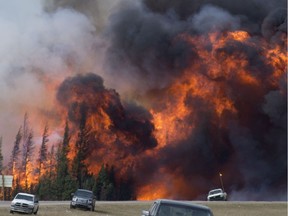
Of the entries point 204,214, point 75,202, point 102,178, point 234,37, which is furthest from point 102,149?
point 204,214

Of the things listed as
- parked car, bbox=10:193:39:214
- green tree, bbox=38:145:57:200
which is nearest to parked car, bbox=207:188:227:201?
green tree, bbox=38:145:57:200

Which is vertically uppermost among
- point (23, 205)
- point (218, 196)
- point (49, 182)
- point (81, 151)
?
point (81, 151)

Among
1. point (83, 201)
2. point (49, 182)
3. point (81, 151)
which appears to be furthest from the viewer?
point (81, 151)

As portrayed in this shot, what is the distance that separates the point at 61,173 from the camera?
379ft

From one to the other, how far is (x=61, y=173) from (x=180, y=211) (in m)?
98.8

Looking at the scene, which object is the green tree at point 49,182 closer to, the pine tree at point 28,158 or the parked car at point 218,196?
the pine tree at point 28,158

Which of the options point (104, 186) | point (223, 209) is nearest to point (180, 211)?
point (223, 209)

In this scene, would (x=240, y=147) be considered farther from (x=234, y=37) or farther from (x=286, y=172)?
(x=234, y=37)

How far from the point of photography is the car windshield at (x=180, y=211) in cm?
1939

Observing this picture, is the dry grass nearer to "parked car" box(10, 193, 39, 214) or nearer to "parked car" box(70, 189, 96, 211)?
"parked car" box(70, 189, 96, 211)

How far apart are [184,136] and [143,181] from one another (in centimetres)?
1643

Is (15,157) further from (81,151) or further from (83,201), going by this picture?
(83,201)

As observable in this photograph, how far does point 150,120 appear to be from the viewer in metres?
129

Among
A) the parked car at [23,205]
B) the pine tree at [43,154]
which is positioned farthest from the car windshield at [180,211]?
the pine tree at [43,154]
